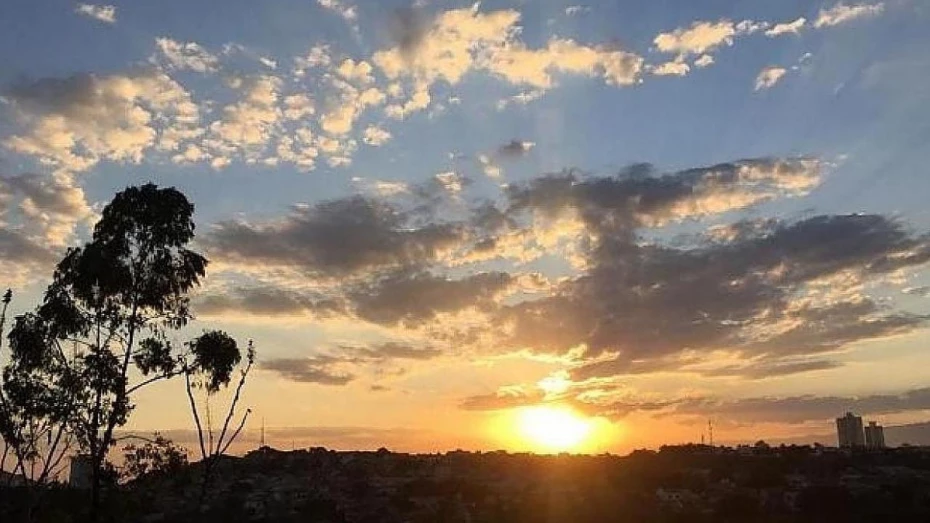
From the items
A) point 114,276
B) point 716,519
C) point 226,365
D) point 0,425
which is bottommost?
point 716,519

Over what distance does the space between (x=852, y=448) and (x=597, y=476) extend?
83.8 feet

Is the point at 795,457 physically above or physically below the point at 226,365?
below

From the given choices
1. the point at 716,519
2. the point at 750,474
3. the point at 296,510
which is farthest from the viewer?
the point at 750,474

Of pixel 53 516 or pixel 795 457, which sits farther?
pixel 795 457

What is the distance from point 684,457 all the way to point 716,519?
58.9 feet

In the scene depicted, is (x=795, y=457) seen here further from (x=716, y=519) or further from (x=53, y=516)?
(x=53, y=516)

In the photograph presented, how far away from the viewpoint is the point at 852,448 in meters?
82.6

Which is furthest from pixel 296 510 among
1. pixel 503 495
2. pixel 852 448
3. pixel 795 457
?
pixel 852 448

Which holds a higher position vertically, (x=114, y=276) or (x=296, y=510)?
(x=114, y=276)

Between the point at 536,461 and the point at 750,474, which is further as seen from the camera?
the point at 536,461

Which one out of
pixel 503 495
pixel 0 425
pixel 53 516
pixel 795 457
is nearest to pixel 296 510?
pixel 503 495

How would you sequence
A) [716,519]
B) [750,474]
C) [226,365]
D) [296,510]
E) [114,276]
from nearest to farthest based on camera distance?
[114,276]
[226,365]
[716,519]
[296,510]
[750,474]

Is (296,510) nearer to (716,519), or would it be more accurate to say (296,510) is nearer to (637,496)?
(637,496)

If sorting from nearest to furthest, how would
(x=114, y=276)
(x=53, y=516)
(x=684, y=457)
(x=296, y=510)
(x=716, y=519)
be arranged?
1. (x=114, y=276)
2. (x=53, y=516)
3. (x=716, y=519)
4. (x=296, y=510)
5. (x=684, y=457)
